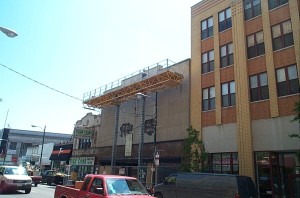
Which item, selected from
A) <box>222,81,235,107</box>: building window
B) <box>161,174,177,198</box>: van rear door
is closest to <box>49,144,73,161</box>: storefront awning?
<box>222,81,235,107</box>: building window

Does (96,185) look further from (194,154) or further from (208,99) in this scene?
(208,99)

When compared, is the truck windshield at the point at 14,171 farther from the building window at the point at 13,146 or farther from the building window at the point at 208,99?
the building window at the point at 13,146

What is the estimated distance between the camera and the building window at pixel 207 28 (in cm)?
2797

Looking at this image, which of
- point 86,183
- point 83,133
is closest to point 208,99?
point 86,183

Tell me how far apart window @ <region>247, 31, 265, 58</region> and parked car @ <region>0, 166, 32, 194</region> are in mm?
18745

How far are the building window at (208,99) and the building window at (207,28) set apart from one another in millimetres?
5169

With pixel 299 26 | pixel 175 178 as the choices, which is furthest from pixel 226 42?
Result: pixel 175 178

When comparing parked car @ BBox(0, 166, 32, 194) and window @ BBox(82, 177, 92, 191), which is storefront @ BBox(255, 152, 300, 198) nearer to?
window @ BBox(82, 177, 92, 191)

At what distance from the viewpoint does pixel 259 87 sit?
2256 centimetres

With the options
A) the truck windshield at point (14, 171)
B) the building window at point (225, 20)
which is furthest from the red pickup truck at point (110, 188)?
the building window at point (225, 20)

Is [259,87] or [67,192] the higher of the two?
[259,87]

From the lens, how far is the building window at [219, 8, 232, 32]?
86.2 ft

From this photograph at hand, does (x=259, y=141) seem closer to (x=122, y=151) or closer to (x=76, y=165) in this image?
(x=122, y=151)

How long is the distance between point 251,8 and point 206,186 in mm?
15157
